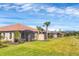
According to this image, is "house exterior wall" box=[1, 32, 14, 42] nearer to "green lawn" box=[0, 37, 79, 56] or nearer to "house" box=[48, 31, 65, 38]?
"green lawn" box=[0, 37, 79, 56]

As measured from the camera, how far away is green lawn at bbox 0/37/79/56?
4184 mm

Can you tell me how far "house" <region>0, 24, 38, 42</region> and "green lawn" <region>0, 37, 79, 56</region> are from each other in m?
0.08

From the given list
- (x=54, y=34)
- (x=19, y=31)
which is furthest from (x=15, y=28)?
(x=54, y=34)

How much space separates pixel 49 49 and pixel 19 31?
0.32m

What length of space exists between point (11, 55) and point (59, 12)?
1.95 ft

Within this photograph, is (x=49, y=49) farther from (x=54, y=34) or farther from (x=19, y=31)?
(x=19, y=31)

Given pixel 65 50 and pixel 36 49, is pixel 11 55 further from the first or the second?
pixel 65 50

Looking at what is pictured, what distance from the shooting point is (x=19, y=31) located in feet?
13.8

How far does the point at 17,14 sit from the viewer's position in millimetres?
4195

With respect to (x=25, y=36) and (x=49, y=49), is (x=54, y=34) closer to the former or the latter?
(x=49, y=49)

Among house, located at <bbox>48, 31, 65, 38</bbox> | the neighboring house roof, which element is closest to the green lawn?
house, located at <bbox>48, 31, 65, 38</bbox>

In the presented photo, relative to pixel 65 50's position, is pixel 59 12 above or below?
above

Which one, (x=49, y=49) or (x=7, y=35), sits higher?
(x=7, y=35)

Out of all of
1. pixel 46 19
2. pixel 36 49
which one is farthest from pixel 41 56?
pixel 46 19
